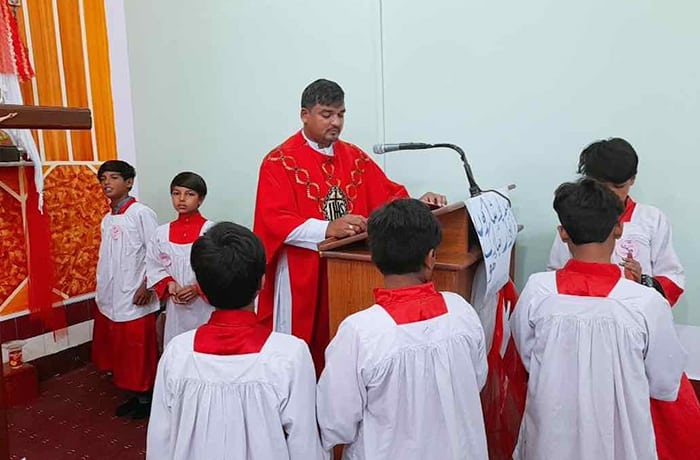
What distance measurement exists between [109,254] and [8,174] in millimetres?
807

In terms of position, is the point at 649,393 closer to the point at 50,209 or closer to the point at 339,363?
the point at 339,363

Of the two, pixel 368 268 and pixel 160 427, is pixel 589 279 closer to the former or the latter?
pixel 368 268

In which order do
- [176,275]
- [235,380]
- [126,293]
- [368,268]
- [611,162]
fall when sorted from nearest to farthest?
1. [235,380]
2. [368,268]
3. [611,162]
4. [176,275]
5. [126,293]

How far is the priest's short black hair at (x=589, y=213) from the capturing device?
1.66 m

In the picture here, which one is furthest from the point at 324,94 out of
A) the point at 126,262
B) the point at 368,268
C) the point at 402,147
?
the point at 126,262

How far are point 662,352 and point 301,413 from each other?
1008 millimetres

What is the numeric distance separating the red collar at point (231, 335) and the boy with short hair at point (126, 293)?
2.03 metres

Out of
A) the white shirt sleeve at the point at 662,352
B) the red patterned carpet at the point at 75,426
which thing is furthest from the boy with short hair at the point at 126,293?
the white shirt sleeve at the point at 662,352

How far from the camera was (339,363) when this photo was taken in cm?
144

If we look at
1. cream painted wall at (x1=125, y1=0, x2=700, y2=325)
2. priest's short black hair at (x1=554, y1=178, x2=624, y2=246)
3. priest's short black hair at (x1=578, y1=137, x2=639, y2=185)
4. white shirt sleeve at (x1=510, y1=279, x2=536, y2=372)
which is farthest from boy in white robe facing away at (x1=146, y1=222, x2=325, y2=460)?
cream painted wall at (x1=125, y1=0, x2=700, y2=325)

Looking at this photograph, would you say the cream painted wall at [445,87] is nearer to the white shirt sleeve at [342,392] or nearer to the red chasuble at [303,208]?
the red chasuble at [303,208]

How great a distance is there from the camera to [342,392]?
4.71 ft

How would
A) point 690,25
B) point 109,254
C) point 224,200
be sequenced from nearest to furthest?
point 690,25
point 109,254
point 224,200

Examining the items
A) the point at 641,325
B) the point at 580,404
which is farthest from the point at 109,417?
the point at 641,325
